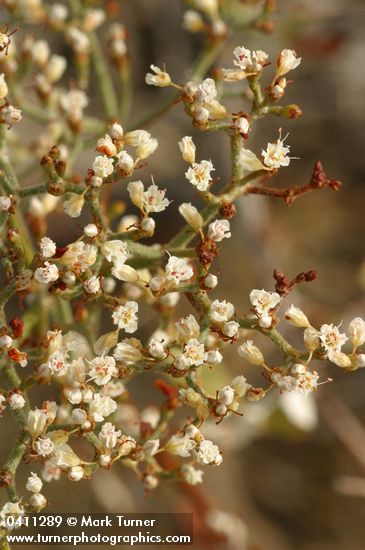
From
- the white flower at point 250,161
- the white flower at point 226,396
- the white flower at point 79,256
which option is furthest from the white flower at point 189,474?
the white flower at point 250,161

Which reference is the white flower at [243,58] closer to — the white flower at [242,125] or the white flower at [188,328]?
the white flower at [242,125]

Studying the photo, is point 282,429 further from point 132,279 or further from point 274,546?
point 132,279

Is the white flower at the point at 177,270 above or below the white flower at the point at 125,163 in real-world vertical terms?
below

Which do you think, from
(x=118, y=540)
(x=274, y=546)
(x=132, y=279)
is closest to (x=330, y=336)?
(x=132, y=279)

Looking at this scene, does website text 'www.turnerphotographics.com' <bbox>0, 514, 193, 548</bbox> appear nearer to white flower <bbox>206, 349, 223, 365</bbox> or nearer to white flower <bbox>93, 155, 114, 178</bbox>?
white flower <bbox>206, 349, 223, 365</bbox>

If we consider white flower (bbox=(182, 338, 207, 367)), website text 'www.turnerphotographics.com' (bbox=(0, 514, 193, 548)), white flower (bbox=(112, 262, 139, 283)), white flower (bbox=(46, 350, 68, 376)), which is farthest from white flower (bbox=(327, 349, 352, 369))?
website text 'www.turnerphotographics.com' (bbox=(0, 514, 193, 548))

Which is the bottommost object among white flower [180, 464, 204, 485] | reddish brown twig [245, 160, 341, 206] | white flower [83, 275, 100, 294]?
white flower [180, 464, 204, 485]

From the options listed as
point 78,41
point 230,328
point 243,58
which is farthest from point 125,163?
point 78,41
